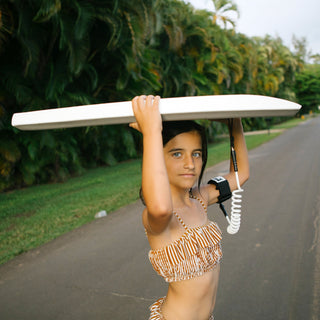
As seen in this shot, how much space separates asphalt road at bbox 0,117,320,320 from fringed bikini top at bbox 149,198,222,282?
155 centimetres

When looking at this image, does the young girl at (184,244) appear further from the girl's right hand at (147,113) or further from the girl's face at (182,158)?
the girl's right hand at (147,113)

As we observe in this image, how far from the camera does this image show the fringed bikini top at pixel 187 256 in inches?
54.0

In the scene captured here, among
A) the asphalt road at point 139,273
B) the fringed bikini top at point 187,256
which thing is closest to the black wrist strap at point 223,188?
the fringed bikini top at point 187,256

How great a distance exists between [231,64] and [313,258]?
53.8 feet

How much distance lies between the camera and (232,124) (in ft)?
5.66

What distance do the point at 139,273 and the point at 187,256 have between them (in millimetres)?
2311

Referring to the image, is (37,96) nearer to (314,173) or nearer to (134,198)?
(134,198)

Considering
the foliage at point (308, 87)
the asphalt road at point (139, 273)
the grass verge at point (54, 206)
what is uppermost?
the foliage at point (308, 87)

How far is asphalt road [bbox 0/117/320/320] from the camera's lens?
2846mm

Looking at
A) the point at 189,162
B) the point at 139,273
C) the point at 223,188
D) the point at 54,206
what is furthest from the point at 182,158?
the point at 54,206

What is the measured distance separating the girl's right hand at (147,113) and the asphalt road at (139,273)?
6.93 feet

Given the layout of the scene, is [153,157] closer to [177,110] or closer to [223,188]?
[177,110]

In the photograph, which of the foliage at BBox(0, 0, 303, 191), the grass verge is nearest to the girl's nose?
the grass verge

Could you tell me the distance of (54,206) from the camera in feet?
21.4
